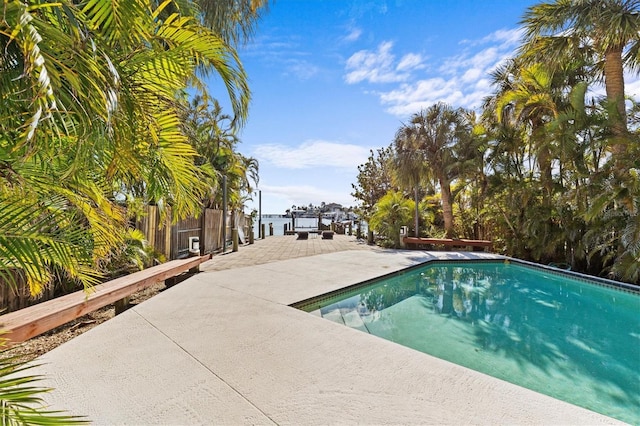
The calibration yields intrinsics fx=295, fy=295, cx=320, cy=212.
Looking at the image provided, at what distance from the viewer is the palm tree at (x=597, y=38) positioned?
6609mm

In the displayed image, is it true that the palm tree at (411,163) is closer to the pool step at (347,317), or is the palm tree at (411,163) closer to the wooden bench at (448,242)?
the wooden bench at (448,242)

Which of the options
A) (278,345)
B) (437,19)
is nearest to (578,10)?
(437,19)

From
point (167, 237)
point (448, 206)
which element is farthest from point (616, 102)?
point (167, 237)

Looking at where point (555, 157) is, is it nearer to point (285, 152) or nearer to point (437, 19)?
point (437, 19)

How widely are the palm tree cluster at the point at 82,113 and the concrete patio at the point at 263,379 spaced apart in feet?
3.41

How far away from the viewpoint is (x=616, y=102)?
7.07m

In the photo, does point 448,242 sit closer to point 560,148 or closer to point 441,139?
point 441,139

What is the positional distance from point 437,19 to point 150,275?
9085mm

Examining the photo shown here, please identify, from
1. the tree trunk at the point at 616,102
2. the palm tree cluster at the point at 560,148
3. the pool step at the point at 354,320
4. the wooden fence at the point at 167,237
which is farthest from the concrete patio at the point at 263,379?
the tree trunk at the point at 616,102

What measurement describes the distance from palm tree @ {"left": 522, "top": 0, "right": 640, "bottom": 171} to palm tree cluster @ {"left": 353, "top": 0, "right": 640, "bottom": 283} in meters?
0.02

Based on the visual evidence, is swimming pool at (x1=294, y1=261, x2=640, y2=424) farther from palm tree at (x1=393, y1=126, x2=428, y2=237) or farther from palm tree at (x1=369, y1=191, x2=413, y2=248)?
palm tree at (x1=393, y1=126, x2=428, y2=237)

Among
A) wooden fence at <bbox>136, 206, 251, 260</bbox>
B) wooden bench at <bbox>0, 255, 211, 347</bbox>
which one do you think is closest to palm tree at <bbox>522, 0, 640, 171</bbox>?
wooden bench at <bbox>0, 255, 211, 347</bbox>

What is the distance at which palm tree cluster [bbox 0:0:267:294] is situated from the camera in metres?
1.22

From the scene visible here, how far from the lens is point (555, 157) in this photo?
8477mm
